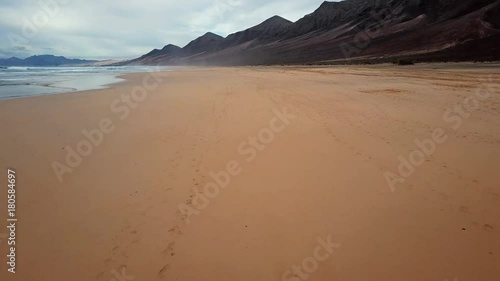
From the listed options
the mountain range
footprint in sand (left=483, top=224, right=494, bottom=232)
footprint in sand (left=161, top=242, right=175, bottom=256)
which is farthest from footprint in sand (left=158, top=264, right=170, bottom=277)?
the mountain range

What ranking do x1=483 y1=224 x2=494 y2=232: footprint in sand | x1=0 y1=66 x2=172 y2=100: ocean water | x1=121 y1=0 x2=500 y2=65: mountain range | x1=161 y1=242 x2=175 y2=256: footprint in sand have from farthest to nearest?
x1=121 y1=0 x2=500 y2=65: mountain range, x1=0 y1=66 x2=172 y2=100: ocean water, x1=483 y1=224 x2=494 y2=232: footprint in sand, x1=161 y1=242 x2=175 y2=256: footprint in sand

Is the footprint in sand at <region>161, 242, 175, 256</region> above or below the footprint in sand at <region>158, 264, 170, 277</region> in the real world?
above

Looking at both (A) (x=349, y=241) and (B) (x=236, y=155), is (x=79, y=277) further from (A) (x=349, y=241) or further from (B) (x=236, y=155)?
(B) (x=236, y=155)

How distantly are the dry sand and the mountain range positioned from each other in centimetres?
4557

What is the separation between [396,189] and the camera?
13.3 ft

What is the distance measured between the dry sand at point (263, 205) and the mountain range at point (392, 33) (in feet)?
150

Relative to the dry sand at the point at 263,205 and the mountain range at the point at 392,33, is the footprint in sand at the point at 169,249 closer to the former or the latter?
the dry sand at the point at 263,205

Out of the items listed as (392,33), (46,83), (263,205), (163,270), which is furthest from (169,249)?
(392,33)

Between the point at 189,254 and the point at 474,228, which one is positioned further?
the point at 474,228

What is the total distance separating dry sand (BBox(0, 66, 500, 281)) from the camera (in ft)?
9.04

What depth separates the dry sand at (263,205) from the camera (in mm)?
2754

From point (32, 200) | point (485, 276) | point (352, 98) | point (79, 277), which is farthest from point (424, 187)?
point (352, 98)

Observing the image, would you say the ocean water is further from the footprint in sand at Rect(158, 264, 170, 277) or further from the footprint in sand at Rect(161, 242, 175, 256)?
the footprint in sand at Rect(158, 264, 170, 277)

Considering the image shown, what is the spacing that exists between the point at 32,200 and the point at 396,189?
18.0 feet
